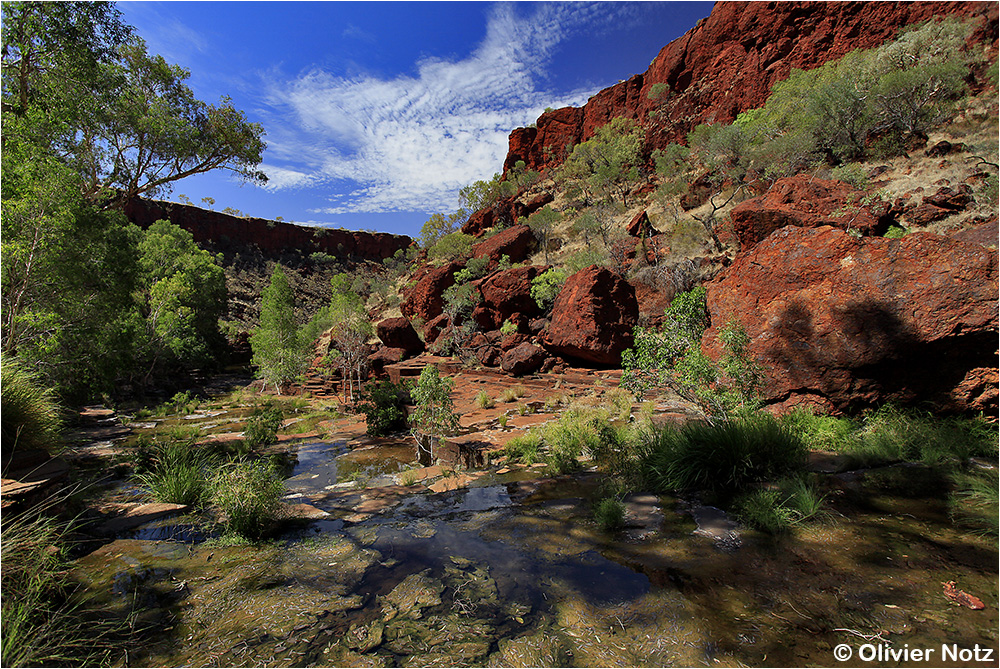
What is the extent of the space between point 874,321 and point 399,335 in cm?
2192

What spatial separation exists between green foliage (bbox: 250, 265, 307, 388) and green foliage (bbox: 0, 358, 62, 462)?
17.3m

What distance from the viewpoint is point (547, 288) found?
752 inches

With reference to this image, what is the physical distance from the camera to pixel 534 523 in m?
4.51

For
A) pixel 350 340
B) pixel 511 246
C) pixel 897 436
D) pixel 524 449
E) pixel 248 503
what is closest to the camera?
pixel 248 503

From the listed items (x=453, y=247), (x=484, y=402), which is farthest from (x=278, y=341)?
(x=484, y=402)

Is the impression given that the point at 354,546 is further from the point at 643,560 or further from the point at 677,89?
the point at 677,89

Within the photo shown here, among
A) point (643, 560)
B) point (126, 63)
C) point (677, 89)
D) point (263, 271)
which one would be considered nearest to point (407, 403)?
point (643, 560)

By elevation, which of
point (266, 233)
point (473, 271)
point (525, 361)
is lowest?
point (525, 361)

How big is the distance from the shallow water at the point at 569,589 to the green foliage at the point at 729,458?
457 millimetres

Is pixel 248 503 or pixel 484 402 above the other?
pixel 248 503

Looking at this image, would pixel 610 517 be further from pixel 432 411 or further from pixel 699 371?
pixel 432 411

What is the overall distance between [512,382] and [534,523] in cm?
1118

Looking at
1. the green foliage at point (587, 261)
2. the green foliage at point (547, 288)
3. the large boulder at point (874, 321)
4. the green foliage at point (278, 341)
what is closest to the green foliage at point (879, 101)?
the green foliage at point (587, 261)

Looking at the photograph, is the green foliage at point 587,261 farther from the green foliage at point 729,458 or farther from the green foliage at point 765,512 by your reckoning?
the green foliage at point 765,512
